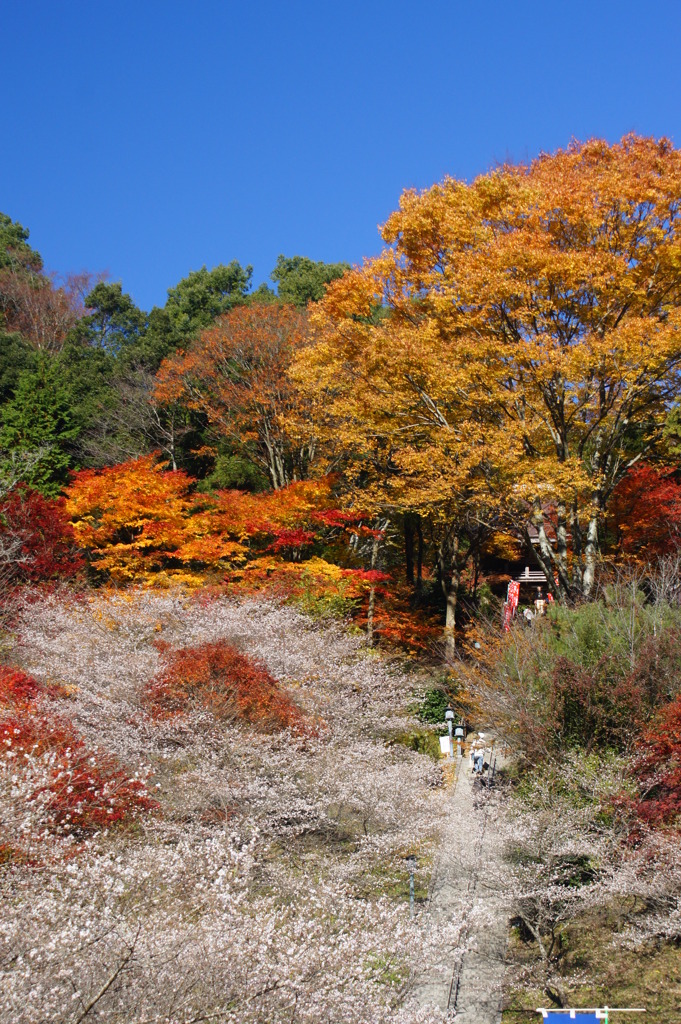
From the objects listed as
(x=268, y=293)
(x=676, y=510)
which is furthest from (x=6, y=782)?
(x=268, y=293)

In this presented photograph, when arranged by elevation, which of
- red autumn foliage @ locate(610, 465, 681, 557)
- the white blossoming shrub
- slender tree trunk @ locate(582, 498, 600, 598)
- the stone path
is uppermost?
red autumn foliage @ locate(610, 465, 681, 557)

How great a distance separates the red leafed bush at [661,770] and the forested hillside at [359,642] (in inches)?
1.8

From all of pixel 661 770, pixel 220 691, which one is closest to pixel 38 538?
pixel 220 691

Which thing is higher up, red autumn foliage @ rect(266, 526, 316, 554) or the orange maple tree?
the orange maple tree

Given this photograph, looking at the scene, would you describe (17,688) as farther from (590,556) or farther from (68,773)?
(590,556)

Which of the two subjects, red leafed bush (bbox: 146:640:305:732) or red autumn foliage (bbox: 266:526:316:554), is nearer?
red leafed bush (bbox: 146:640:305:732)

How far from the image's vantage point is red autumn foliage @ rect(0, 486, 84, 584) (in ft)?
59.3

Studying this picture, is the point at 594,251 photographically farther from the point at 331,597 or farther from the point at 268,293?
the point at 268,293

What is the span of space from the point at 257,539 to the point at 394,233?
866 centimetres

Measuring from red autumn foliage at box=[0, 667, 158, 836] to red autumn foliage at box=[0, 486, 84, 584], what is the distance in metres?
7.56

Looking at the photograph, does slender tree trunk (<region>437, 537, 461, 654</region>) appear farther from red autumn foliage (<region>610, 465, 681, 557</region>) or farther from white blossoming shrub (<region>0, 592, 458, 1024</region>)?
red autumn foliage (<region>610, 465, 681, 557</region>)

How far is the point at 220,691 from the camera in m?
12.0

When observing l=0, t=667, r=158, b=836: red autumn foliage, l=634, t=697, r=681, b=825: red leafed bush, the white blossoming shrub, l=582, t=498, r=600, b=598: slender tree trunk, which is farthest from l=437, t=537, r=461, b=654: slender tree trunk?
l=0, t=667, r=158, b=836: red autumn foliage

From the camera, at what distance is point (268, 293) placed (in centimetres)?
3450
